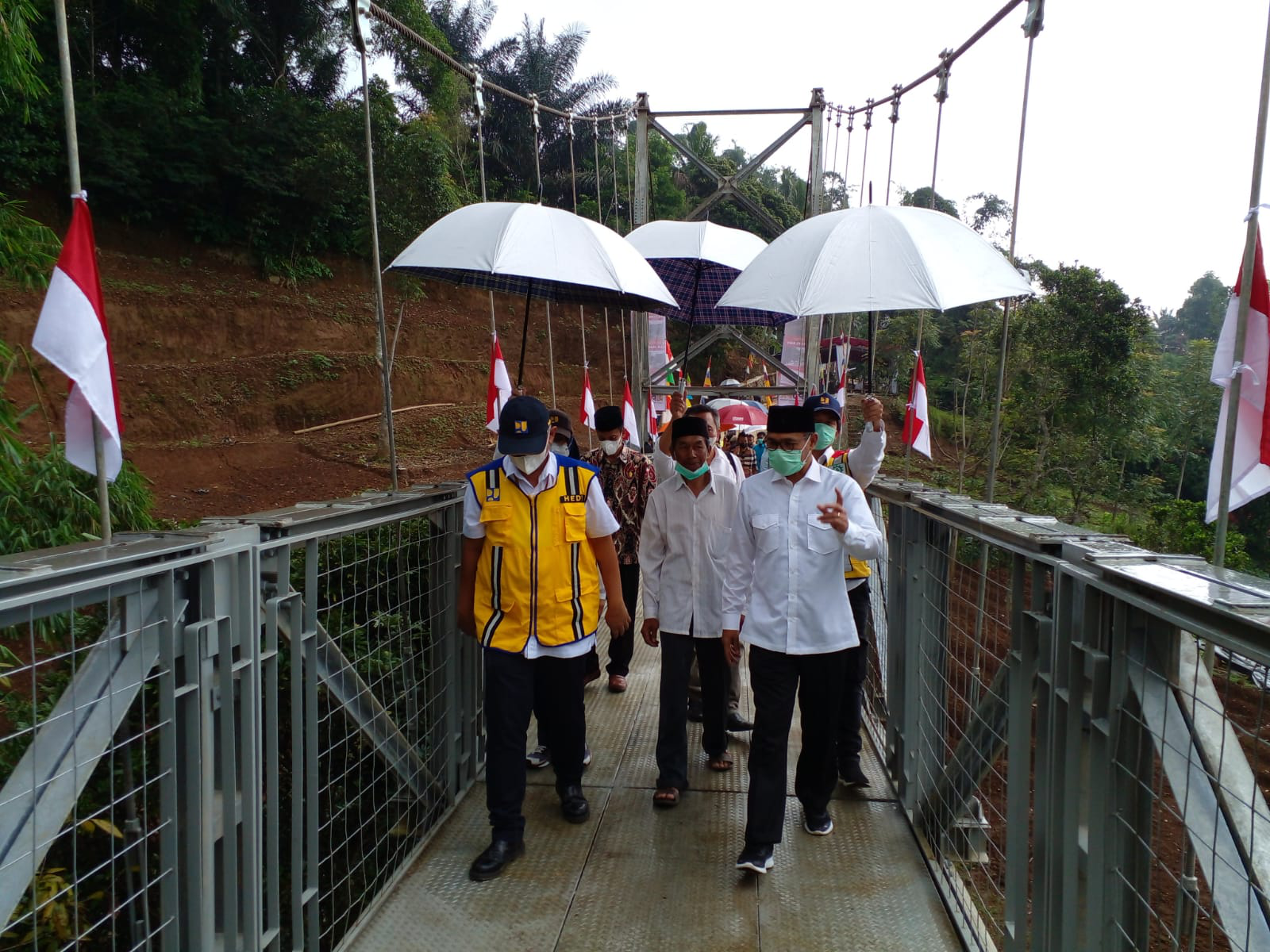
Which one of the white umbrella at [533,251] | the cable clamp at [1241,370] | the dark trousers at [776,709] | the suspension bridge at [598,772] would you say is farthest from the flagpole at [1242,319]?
Result: the white umbrella at [533,251]

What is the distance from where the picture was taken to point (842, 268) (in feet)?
13.3

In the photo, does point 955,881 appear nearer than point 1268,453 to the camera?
No

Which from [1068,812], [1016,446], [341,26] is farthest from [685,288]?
[341,26]

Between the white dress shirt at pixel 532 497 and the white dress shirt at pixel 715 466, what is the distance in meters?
0.69

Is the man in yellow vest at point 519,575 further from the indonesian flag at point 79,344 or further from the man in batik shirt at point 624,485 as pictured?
the man in batik shirt at point 624,485

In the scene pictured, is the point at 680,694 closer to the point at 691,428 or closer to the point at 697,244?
the point at 691,428

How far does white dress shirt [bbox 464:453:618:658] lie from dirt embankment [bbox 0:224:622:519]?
1134 centimetres

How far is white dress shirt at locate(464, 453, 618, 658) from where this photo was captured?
3.12 m

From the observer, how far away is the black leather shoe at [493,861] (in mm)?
3088

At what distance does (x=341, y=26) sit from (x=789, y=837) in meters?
26.5

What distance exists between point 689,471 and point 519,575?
90 cm

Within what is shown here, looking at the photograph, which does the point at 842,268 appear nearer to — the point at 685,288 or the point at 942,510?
the point at 942,510

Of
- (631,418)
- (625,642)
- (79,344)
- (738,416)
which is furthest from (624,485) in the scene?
(738,416)

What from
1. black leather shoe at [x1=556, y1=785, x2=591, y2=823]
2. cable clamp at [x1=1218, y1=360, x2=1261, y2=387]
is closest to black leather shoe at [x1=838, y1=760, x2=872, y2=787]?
black leather shoe at [x1=556, y1=785, x2=591, y2=823]
